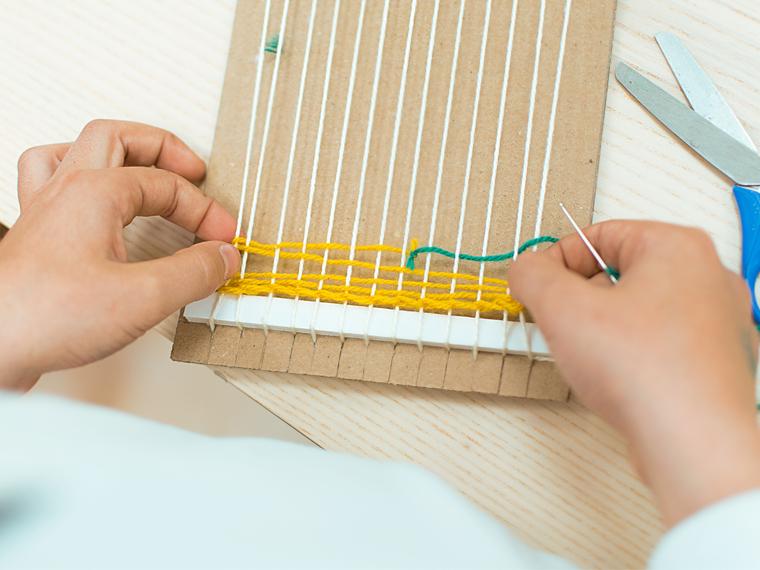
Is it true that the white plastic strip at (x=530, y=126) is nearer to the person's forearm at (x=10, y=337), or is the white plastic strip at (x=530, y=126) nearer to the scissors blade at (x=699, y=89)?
the scissors blade at (x=699, y=89)

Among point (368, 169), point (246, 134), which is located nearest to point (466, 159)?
point (368, 169)

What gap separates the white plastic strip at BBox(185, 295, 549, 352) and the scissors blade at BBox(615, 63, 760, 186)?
0.28 metres

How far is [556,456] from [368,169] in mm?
374

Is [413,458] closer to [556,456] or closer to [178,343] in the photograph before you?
[556,456]

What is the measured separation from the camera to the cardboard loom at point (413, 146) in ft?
2.61

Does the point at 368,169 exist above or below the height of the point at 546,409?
above

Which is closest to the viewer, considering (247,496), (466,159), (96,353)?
(247,496)

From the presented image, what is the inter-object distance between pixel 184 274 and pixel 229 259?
0.22 ft

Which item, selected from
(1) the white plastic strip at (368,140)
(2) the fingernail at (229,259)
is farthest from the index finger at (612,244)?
(2) the fingernail at (229,259)

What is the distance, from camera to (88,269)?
27.3 inches

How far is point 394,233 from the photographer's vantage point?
822 mm

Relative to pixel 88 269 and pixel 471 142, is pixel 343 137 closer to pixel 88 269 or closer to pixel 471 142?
pixel 471 142

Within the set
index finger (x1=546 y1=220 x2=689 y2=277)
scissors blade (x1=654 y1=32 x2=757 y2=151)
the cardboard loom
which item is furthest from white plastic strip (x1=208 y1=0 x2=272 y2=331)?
scissors blade (x1=654 y1=32 x2=757 y2=151)

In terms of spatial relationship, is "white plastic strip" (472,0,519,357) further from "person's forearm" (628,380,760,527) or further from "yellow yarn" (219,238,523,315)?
"person's forearm" (628,380,760,527)
